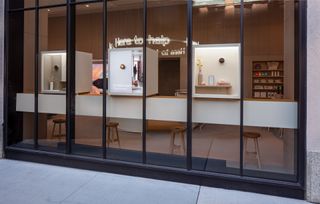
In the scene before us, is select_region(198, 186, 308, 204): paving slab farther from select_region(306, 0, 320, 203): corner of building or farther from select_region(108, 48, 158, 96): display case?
select_region(108, 48, 158, 96): display case

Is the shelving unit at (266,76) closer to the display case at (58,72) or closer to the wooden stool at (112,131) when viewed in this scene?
the wooden stool at (112,131)

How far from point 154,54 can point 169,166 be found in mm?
2388

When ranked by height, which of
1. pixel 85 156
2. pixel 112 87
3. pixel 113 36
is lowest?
pixel 85 156

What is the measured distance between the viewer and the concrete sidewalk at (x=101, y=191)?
4.40m

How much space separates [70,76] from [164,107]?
222cm

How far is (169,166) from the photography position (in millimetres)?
5336

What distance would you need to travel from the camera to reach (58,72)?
668 cm

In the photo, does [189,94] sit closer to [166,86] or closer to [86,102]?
[86,102]

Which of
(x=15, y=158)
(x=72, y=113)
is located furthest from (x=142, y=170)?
(x=15, y=158)

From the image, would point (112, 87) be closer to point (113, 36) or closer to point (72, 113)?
point (72, 113)

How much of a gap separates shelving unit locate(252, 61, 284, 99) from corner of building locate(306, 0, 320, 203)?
35.0 ft

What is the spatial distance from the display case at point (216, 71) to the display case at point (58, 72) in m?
2.72

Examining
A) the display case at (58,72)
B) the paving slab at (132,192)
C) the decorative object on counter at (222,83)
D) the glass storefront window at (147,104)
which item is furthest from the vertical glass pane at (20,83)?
the decorative object on counter at (222,83)

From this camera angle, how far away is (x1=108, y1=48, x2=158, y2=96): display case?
5.79 metres
